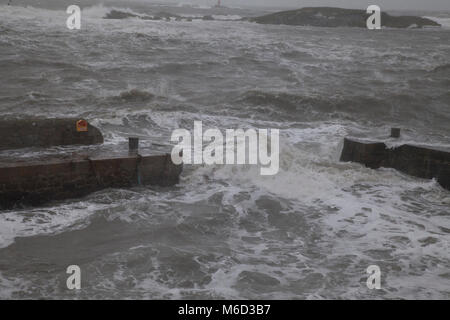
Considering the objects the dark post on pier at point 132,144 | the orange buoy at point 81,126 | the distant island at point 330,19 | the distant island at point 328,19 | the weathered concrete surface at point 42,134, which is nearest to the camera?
the weathered concrete surface at point 42,134

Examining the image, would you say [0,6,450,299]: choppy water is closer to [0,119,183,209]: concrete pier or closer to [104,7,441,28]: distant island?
[0,119,183,209]: concrete pier

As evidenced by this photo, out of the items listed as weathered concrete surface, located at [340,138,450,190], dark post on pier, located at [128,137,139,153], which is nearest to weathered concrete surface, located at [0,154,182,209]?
dark post on pier, located at [128,137,139,153]

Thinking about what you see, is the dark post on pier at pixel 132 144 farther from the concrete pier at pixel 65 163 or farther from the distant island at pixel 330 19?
the distant island at pixel 330 19

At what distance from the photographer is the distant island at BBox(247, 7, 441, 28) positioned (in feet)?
177

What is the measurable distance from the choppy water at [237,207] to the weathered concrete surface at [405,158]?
0.32 metres

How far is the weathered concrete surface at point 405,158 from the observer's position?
9.88m

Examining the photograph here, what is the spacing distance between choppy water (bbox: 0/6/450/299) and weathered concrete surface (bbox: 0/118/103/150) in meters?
1.08

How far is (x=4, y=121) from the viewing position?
9352mm

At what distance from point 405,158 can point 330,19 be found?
155 ft

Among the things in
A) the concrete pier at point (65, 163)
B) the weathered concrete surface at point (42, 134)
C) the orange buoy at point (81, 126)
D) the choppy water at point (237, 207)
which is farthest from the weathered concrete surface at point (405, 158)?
the orange buoy at point (81, 126)

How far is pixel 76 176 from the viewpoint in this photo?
837 cm

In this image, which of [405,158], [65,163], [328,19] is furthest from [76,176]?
[328,19]

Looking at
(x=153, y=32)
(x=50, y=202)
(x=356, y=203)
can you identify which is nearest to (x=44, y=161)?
(x=50, y=202)

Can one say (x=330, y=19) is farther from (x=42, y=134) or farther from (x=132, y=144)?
(x=42, y=134)
